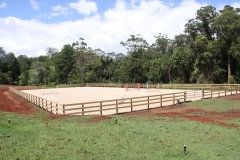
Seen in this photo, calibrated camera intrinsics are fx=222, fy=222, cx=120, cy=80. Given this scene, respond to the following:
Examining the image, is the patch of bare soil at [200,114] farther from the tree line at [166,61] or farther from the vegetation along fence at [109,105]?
the tree line at [166,61]

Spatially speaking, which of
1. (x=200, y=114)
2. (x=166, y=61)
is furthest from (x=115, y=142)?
(x=166, y=61)

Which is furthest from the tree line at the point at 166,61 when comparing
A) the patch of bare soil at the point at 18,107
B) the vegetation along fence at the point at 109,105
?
the patch of bare soil at the point at 18,107

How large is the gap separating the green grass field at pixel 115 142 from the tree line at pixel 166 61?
36048 millimetres

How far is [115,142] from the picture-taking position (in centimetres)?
775

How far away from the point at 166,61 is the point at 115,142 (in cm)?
5308

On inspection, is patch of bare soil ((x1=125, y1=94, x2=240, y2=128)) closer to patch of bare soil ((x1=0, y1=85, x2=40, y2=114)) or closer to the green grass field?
the green grass field

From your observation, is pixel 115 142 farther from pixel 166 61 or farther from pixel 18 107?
pixel 166 61

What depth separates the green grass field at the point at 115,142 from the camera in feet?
21.5

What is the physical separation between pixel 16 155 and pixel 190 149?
5.35m

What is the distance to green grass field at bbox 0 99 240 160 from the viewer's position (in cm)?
654

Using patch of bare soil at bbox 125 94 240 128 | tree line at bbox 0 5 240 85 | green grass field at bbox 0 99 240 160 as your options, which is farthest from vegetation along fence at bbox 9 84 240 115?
tree line at bbox 0 5 240 85

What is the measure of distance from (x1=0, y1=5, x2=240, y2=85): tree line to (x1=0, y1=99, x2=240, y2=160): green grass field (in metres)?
36.0

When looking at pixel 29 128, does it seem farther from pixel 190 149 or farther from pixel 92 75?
pixel 92 75

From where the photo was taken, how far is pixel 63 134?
27.6 feet
